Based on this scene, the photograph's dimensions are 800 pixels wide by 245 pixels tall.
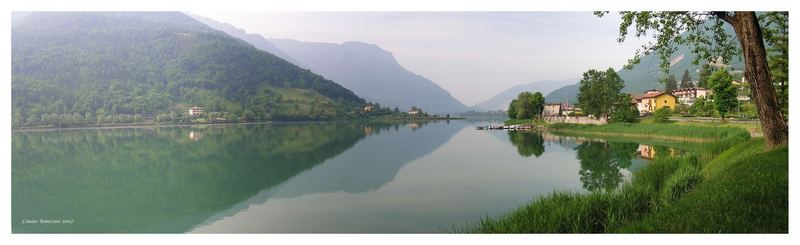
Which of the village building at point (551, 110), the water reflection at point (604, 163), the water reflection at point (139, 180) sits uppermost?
the village building at point (551, 110)

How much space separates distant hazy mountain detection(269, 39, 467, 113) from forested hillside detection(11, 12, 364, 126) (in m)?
8.65

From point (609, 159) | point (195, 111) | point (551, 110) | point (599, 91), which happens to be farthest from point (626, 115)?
point (195, 111)

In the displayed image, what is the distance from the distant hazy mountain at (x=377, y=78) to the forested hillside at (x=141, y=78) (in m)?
8.65

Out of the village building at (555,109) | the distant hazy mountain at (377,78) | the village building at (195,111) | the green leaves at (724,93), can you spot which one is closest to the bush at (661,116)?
the green leaves at (724,93)

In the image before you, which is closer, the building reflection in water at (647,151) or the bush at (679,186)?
the bush at (679,186)

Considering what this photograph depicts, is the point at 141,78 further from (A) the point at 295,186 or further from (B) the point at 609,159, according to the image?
(B) the point at 609,159

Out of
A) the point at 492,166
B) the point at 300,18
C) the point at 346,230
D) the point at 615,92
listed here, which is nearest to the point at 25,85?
the point at 300,18

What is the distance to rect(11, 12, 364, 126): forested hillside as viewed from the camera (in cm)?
4581

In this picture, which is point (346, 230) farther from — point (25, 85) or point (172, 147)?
point (25, 85)

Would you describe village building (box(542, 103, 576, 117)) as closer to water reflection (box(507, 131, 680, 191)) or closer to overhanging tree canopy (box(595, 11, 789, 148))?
water reflection (box(507, 131, 680, 191))

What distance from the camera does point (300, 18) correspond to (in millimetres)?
16219

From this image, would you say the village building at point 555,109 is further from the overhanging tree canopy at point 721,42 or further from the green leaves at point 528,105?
the overhanging tree canopy at point 721,42

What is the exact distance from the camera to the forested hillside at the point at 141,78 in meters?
45.8

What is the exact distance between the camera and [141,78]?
70.1 meters
